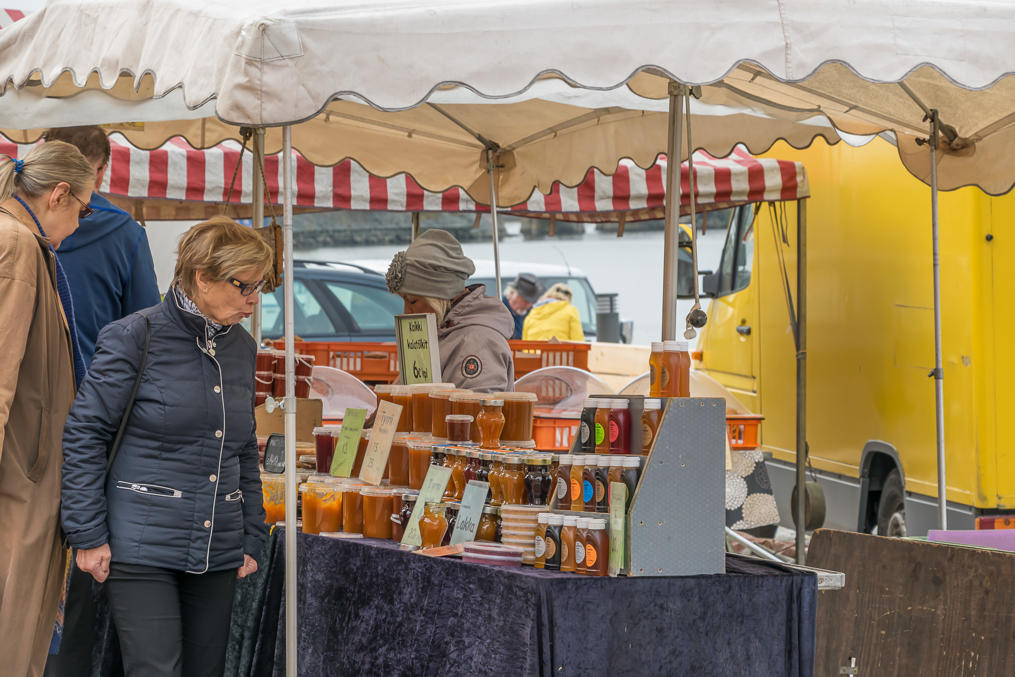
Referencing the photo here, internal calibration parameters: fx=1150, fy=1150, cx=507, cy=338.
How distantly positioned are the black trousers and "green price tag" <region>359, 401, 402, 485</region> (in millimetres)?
682

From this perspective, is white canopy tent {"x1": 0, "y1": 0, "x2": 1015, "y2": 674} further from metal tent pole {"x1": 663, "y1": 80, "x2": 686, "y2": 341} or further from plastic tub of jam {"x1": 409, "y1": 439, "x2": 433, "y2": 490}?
plastic tub of jam {"x1": 409, "y1": 439, "x2": 433, "y2": 490}

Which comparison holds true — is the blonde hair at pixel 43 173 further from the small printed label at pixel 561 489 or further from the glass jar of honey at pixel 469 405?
the small printed label at pixel 561 489

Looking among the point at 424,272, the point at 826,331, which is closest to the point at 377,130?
the point at 424,272

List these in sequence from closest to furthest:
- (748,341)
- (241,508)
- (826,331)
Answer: (241,508) → (826,331) → (748,341)

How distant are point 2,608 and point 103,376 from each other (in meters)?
0.66

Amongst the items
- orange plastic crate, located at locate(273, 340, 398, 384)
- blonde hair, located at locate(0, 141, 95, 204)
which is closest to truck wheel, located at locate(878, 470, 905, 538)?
orange plastic crate, located at locate(273, 340, 398, 384)

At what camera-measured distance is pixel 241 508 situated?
324 centimetres

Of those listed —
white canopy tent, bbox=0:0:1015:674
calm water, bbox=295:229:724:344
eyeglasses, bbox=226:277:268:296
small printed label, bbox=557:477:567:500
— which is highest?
calm water, bbox=295:229:724:344

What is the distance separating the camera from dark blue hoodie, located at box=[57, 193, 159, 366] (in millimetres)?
3711

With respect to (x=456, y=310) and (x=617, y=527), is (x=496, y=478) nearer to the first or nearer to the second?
(x=617, y=527)

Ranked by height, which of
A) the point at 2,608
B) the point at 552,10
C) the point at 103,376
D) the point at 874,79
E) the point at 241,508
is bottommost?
the point at 2,608

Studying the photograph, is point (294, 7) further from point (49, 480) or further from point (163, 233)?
point (163, 233)

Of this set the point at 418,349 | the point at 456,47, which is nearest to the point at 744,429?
the point at 418,349

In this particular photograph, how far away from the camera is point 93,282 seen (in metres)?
3.74
